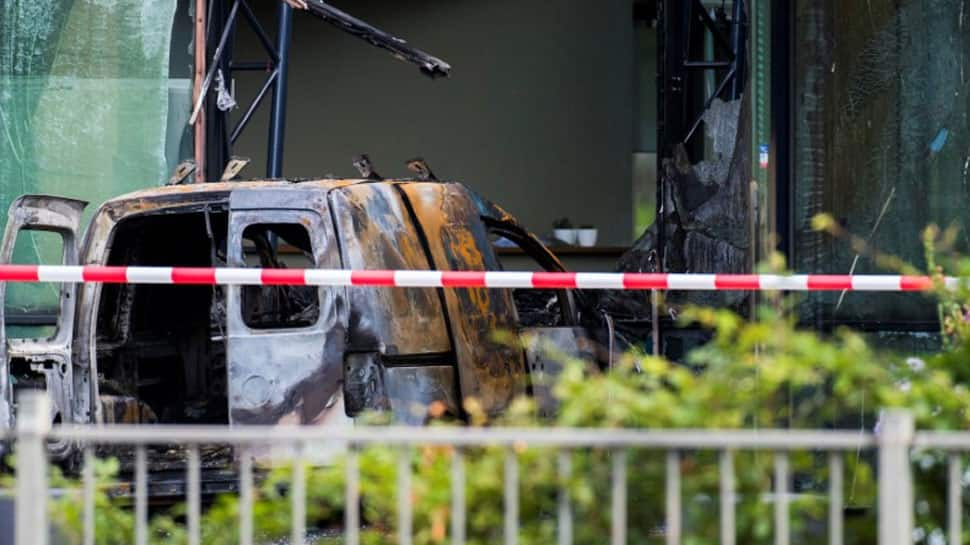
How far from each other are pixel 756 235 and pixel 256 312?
2.94 m

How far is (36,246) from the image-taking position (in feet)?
39.7

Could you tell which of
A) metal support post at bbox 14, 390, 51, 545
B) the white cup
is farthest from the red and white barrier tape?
the white cup

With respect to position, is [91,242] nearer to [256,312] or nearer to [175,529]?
[256,312]

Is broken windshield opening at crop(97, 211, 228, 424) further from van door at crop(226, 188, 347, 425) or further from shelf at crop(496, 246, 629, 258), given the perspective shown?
shelf at crop(496, 246, 629, 258)

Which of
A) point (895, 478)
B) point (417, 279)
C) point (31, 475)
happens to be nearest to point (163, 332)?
point (417, 279)

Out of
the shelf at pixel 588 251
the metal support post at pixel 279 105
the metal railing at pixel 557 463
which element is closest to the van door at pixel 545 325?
the metal support post at pixel 279 105

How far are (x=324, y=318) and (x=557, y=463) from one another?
4.50 m

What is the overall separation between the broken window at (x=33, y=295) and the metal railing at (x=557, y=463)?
8.77 metres

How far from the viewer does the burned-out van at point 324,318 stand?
25.8 feet

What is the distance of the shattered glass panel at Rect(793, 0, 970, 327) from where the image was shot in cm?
872

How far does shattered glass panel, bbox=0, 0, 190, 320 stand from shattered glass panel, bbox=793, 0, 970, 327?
17.2 feet

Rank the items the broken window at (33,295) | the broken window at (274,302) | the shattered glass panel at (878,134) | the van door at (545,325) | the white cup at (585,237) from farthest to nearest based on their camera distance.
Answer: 1. the white cup at (585,237)
2. the broken window at (33,295)
3. the broken window at (274,302)
4. the shattered glass panel at (878,134)
5. the van door at (545,325)

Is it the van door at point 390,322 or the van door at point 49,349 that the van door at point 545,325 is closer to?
the van door at point 390,322

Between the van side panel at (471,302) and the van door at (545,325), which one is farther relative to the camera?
→ the van door at (545,325)
